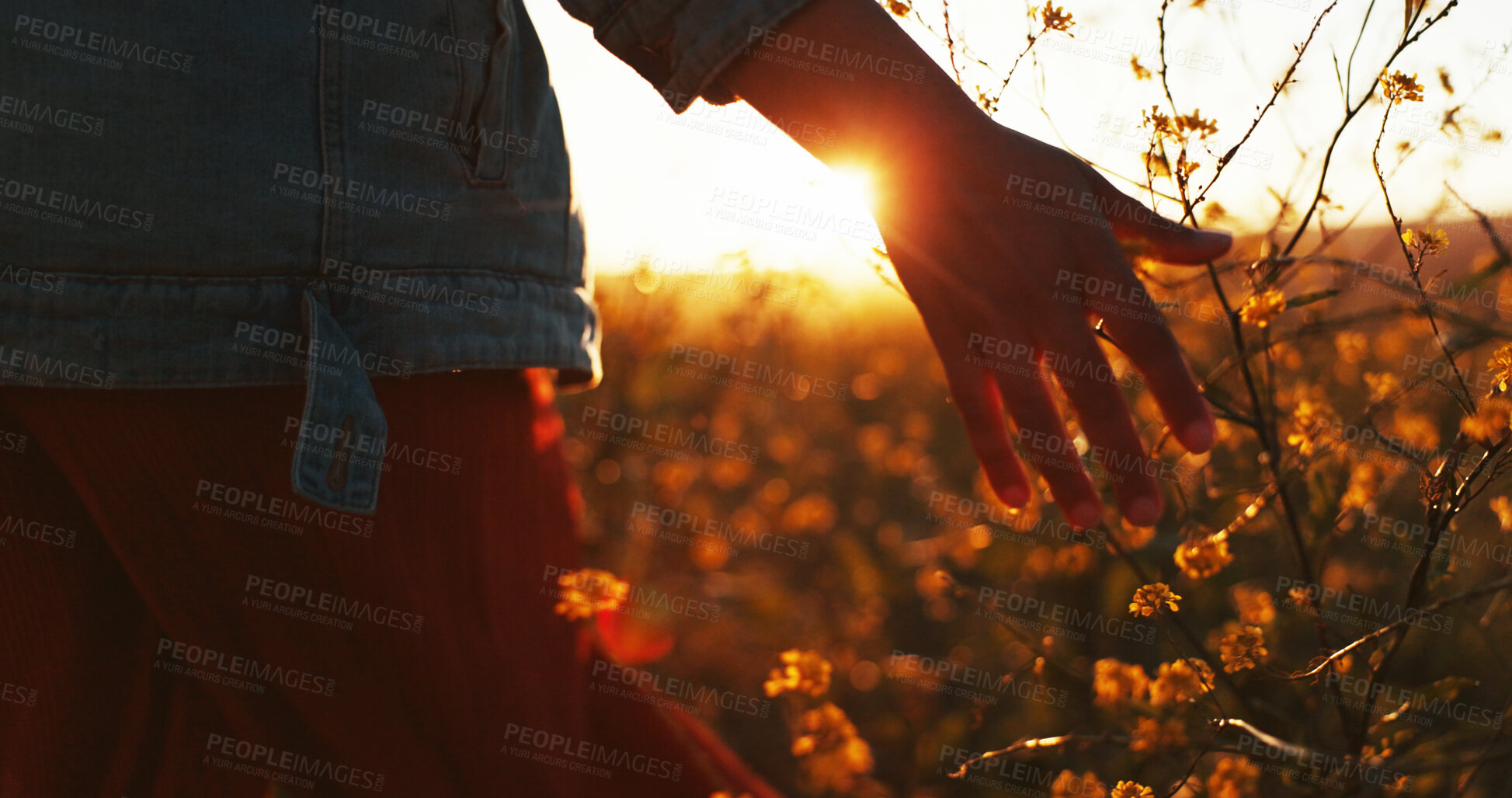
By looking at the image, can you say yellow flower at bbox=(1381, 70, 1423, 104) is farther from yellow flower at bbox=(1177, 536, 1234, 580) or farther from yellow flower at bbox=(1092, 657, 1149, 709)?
yellow flower at bbox=(1092, 657, 1149, 709)

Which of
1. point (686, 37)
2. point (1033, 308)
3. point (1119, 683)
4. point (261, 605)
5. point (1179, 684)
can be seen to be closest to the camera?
point (1033, 308)

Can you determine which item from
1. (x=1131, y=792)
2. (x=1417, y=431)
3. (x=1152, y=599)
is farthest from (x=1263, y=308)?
(x=1417, y=431)

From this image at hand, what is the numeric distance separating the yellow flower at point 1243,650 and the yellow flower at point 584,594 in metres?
0.83

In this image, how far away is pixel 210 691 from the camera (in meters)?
1.06

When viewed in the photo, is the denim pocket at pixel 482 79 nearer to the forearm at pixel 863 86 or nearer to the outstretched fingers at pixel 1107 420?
the forearm at pixel 863 86

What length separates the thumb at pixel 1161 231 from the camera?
0.85 meters

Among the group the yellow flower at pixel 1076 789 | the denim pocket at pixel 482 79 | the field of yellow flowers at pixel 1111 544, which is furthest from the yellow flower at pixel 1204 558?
the denim pocket at pixel 482 79

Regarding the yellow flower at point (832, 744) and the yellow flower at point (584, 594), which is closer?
the yellow flower at point (584, 594)

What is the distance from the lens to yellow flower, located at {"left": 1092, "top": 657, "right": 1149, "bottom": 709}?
1248mm

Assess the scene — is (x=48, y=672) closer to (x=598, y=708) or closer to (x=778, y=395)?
(x=598, y=708)

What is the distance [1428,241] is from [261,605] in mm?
1428

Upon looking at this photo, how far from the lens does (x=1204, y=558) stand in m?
1.10

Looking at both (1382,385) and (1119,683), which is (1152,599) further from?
(1382,385)

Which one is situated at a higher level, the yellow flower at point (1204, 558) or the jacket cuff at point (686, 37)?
the jacket cuff at point (686, 37)
